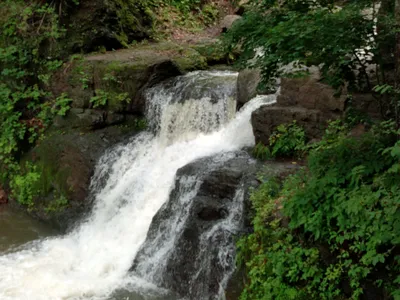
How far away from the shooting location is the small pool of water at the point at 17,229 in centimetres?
823

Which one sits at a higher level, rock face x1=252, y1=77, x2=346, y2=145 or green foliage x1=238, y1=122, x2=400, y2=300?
rock face x1=252, y1=77, x2=346, y2=145

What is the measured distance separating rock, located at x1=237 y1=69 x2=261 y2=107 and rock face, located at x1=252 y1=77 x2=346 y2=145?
1.02 m

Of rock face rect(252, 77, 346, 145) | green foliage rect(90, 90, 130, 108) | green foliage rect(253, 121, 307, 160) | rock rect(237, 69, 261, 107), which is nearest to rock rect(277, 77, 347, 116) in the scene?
rock face rect(252, 77, 346, 145)

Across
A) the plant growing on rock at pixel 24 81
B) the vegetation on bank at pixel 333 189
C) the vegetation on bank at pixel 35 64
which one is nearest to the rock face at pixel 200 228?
the vegetation on bank at pixel 333 189

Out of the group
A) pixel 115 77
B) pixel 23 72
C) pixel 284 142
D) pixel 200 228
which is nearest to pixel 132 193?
pixel 200 228

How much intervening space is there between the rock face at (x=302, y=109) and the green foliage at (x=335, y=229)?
1249 millimetres

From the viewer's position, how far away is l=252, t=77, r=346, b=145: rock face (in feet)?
21.7

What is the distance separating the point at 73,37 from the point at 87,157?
3.30 meters

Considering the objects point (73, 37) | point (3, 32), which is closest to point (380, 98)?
point (73, 37)

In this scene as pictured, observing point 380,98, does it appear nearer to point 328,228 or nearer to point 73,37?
point 328,228

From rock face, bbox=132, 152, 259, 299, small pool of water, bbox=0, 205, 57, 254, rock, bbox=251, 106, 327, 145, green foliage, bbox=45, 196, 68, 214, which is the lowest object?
small pool of water, bbox=0, 205, 57, 254

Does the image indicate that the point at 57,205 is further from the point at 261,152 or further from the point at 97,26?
the point at 97,26

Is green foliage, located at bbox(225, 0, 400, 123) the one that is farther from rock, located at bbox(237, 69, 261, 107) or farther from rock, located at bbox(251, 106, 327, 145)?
rock, located at bbox(237, 69, 261, 107)

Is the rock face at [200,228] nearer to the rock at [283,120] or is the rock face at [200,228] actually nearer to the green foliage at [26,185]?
the rock at [283,120]
